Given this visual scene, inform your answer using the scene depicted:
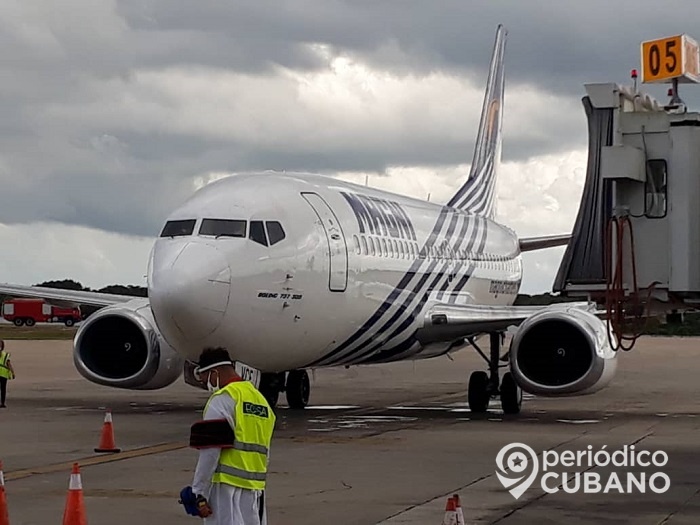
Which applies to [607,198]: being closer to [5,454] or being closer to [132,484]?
[132,484]

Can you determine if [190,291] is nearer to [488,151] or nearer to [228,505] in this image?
[228,505]

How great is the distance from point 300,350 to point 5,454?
3985mm

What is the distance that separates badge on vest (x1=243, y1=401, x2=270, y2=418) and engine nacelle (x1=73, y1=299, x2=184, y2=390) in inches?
475

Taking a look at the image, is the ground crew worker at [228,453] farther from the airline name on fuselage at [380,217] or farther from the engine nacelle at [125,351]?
the engine nacelle at [125,351]

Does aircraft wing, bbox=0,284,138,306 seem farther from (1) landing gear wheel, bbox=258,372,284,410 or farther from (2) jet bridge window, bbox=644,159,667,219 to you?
(2) jet bridge window, bbox=644,159,667,219

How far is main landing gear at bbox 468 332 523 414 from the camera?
70.2 ft

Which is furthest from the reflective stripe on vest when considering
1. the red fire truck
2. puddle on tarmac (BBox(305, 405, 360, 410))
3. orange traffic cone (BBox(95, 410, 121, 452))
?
the red fire truck

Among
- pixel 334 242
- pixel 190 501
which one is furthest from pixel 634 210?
pixel 334 242

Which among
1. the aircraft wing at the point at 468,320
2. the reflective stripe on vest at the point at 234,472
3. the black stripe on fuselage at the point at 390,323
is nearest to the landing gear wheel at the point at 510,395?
the aircraft wing at the point at 468,320

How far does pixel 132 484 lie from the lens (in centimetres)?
1216

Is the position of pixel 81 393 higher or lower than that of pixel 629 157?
lower

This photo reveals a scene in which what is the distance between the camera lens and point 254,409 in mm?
7332

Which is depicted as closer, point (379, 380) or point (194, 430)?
point (194, 430)

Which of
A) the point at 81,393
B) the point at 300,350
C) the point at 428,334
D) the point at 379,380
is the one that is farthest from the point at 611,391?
the point at 300,350
